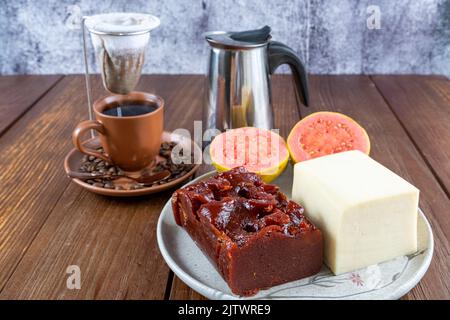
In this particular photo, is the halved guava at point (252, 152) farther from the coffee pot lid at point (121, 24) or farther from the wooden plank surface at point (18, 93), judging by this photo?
→ the wooden plank surface at point (18, 93)

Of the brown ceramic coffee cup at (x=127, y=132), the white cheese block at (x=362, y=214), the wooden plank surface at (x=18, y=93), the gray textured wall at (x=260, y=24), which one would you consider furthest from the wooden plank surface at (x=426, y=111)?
the wooden plank surface at (x=18, y=93)

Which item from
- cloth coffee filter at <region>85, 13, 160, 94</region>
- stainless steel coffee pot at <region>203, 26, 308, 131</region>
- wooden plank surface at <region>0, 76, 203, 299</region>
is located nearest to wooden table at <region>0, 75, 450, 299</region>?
wooden plank surface at <region>0, 76, 203, 299</region>

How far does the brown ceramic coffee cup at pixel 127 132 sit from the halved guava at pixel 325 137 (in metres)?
0.26

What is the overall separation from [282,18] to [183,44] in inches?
12.3

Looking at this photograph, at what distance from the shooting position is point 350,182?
0.76 meters

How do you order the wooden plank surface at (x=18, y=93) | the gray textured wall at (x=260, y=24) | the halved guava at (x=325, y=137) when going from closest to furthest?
the halved guava at (x=325, y=137) → the wooden plank surface at (x=18, y=93) → the gray textured wall at (x=260, y=24)

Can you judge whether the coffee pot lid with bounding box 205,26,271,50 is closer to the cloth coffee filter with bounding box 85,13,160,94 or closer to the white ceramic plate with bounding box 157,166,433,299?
the cloth coffee filter with bounding box 85,13,160,94

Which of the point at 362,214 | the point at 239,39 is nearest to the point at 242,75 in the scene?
the point at 239,39

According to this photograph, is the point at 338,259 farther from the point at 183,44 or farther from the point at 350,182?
the point at 183,44

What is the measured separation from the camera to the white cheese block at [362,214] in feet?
2.37

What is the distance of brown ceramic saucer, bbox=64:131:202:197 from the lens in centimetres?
92

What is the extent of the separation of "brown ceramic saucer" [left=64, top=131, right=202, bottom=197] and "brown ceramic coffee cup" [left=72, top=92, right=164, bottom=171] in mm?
65

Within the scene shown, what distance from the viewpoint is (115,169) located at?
3.39ft
